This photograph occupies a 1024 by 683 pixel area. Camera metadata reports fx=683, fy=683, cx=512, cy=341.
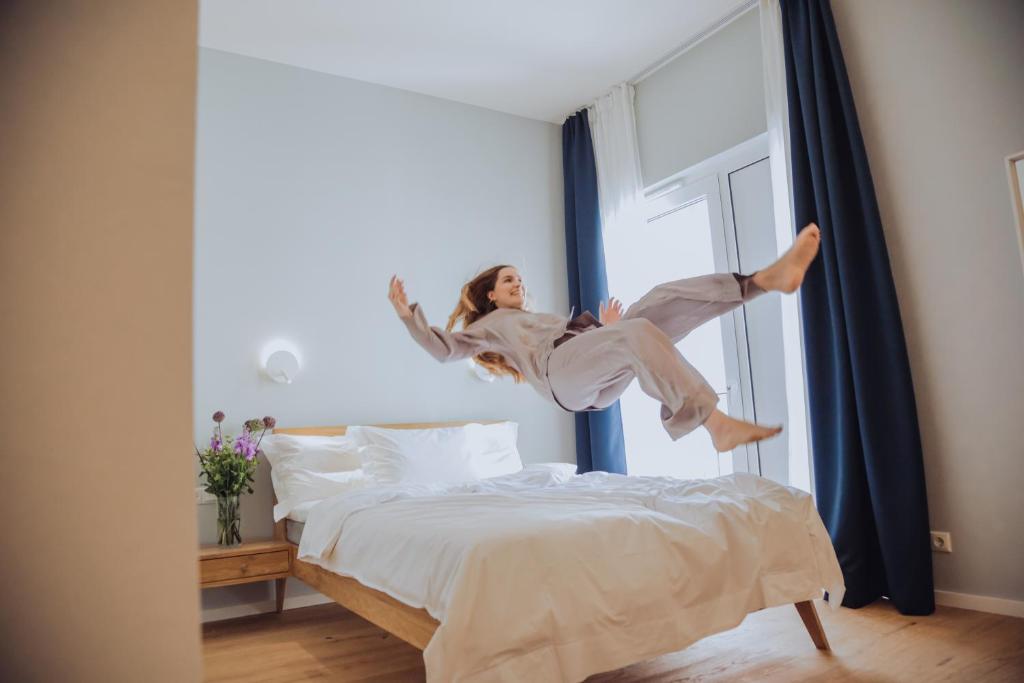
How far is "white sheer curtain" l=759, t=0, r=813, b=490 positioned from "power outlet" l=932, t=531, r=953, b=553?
584 mm

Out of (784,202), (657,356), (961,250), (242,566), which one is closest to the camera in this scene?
(657,356)

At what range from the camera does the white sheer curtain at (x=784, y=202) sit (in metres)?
3.54

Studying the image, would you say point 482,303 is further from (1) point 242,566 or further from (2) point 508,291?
(1) point 242,566

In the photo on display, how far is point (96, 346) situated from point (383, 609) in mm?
1873

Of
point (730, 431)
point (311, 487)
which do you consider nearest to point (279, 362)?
point (311, 487)

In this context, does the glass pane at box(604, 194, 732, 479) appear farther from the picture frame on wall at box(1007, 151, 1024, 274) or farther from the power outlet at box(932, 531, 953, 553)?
the picture frame on wall at box(1007, 151, 1024, 274)

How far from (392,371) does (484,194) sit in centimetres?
152

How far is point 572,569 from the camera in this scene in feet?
5.93

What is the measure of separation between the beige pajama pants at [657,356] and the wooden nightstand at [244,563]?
1.72 metres

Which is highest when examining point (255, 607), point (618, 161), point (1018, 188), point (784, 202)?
point (618, 161)

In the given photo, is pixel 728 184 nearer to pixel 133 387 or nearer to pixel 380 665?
pixel 380 665

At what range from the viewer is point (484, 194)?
4.99 meters

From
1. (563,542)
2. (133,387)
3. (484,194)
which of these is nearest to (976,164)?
(563,542)

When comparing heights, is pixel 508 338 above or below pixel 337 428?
above
